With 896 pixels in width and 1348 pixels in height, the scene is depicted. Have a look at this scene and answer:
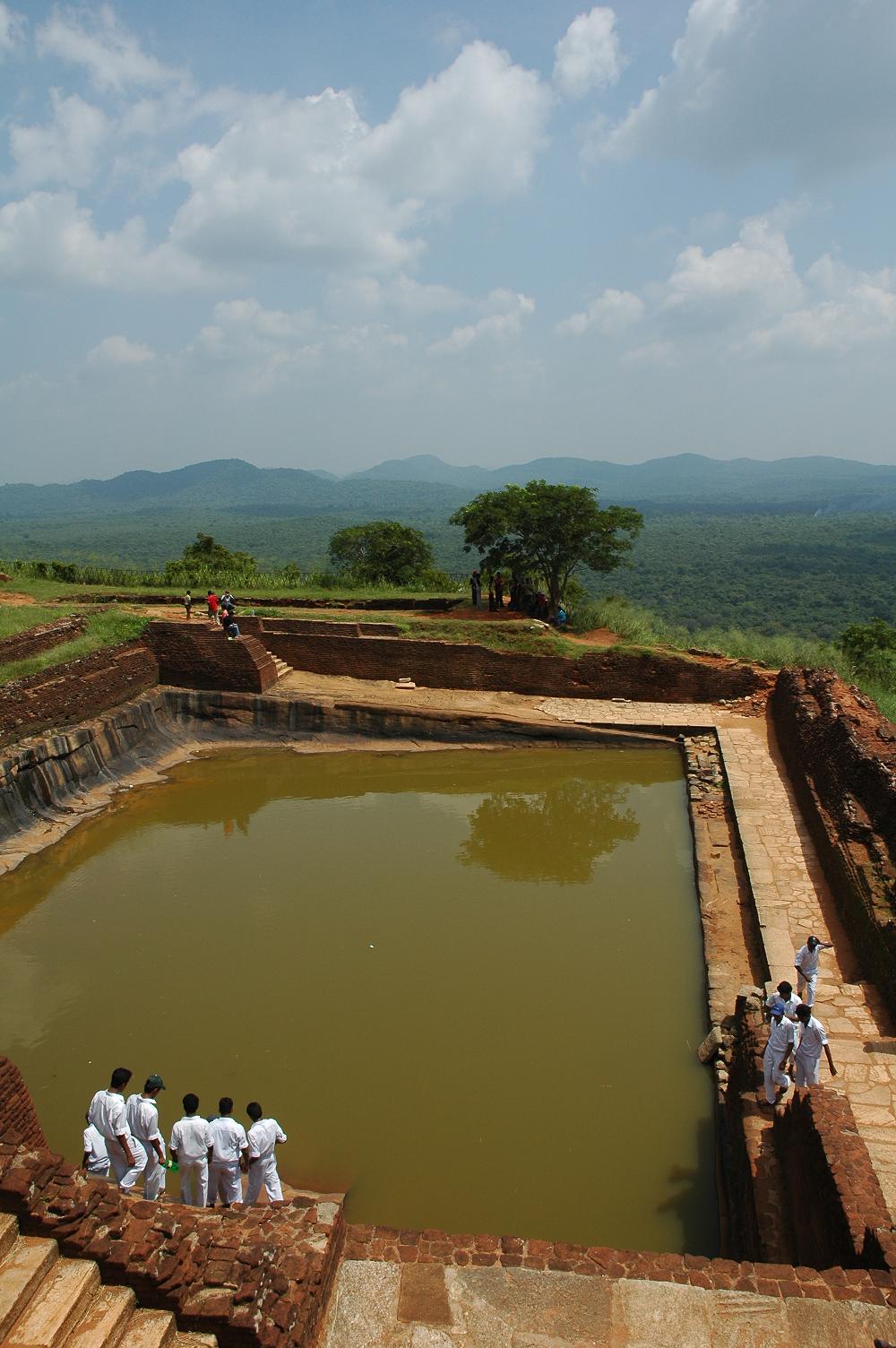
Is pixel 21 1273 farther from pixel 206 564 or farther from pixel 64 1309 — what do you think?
pixel 206 564

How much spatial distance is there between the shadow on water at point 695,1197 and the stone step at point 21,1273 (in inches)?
140

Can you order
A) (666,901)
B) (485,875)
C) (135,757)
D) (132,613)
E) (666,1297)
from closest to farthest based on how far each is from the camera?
(666,1297) < (666,901) < (485,875) < (135,757) < (132,613)

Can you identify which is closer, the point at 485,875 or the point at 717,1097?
the point at 717,1097

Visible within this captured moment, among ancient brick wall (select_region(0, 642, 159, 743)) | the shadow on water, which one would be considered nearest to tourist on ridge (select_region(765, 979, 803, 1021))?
the shadow on water

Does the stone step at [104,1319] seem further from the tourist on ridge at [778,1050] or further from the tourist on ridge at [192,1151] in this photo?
the tourist on ridge at [778,1050]

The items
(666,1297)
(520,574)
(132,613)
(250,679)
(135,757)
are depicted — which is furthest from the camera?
(520,574)

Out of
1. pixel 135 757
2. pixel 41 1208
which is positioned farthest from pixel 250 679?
pixel 41 1208

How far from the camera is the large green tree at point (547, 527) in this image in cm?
1861

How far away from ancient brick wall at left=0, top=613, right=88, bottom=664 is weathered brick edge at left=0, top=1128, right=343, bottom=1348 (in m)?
11.3

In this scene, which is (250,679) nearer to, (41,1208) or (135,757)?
(135,757)

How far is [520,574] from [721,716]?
24.1 ft

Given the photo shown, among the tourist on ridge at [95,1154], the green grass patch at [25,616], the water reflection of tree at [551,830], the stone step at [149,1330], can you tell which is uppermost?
the green grass patch at [25,616]

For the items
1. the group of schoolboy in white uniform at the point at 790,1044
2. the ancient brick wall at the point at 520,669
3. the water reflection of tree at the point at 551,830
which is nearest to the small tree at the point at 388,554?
the ancient brick wall at the point at 520,669

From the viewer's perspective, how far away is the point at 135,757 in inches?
525
